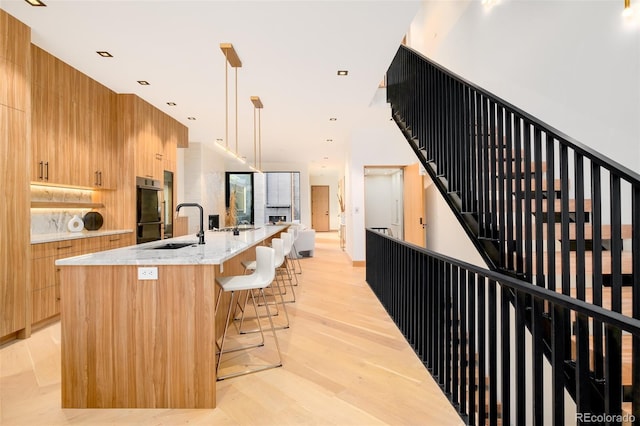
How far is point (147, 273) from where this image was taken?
1951 mm

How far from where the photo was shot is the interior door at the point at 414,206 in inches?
236

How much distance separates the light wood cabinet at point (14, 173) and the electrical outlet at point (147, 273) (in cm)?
180

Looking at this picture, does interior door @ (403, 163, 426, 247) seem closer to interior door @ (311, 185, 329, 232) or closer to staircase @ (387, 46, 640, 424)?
staircase @ (387, 46, 640, 424)

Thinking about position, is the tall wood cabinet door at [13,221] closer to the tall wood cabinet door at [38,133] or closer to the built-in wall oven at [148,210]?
the tall wood cabinet door at [38,133]

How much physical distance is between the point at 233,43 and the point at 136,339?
281cm

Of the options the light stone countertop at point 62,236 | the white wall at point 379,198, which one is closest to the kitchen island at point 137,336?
the light stone countertop at point 62,236

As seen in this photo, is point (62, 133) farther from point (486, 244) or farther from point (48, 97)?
point (486, 244)

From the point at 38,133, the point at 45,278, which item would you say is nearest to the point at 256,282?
the point at 45,278

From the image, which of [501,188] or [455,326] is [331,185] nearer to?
[501,188]

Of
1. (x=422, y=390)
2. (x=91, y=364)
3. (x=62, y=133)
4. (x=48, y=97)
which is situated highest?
(x=48, y=97)

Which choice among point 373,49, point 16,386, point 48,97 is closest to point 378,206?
point 373,49

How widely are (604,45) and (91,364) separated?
4.37m

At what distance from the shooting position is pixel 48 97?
3.51m

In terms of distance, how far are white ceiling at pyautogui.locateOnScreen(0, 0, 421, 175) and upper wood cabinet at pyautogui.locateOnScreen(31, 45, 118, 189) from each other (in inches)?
7.9
